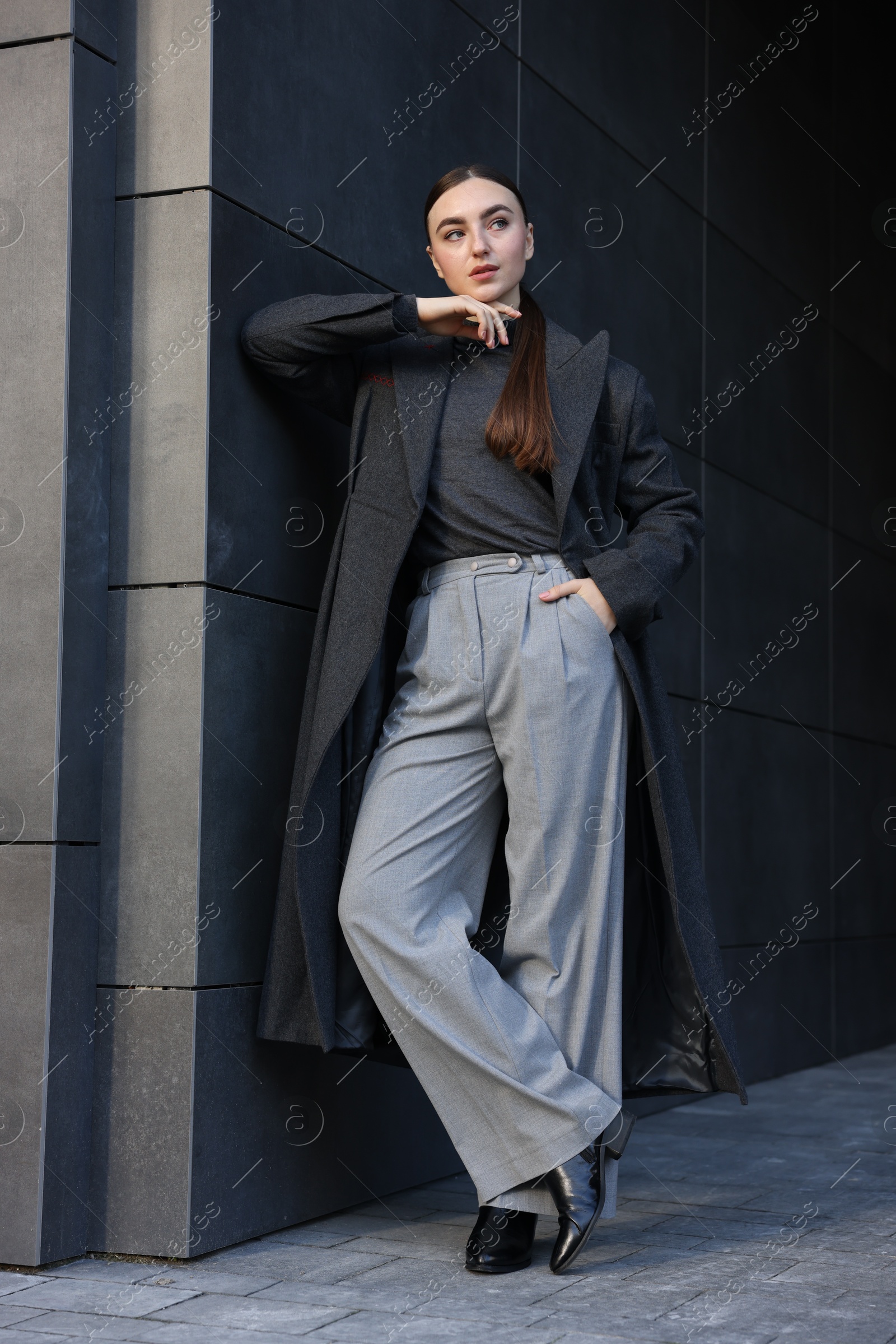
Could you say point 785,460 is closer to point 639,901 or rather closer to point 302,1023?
point 639,901

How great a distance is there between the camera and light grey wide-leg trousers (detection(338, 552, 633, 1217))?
2988 mm

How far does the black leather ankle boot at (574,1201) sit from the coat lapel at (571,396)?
4.22ft

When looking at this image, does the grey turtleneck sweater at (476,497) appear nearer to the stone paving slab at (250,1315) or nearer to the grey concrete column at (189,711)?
the grey concrete column at (189,711)

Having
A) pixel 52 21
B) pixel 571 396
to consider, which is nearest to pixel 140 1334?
pixel 571 396

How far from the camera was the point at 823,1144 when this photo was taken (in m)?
4.54

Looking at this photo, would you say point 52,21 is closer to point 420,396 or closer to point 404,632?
point 420,396

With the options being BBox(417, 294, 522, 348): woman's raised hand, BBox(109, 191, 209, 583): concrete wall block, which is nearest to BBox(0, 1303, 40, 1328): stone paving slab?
BBox(109, 191, 209, 583): concrete wall block

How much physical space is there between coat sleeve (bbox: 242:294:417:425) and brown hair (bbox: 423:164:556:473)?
9.9 inches

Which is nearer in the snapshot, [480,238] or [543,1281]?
[543,1281]

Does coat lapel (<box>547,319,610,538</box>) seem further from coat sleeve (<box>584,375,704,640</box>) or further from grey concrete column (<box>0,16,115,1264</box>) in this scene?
grey concrete column (<box>0,16,115,1264</box>)

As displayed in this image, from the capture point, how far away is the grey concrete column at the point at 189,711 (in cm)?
306

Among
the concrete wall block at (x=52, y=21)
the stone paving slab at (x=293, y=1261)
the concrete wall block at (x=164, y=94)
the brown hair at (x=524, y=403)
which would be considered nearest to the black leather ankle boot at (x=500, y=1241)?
the stone paving slab at (x=293, y=1261)

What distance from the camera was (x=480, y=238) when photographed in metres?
3.28

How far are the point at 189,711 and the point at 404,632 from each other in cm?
53
